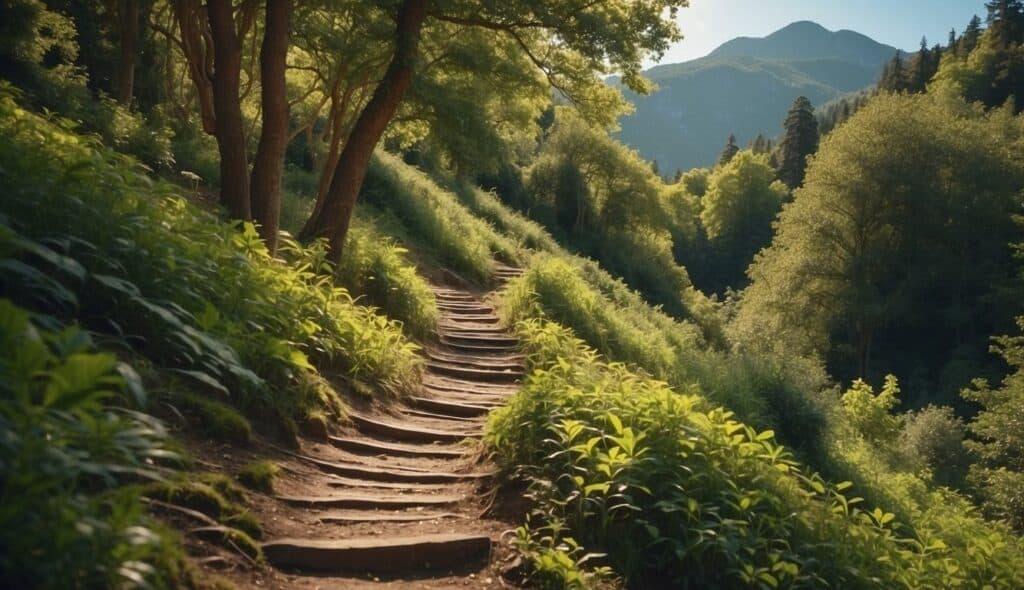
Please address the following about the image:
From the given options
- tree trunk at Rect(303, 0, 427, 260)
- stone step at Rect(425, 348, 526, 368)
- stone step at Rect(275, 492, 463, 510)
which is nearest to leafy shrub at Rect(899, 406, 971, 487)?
stone step at Rect(425, 348, 526, 368)

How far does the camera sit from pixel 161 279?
15.2 ft

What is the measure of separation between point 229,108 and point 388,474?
5451 millimetres

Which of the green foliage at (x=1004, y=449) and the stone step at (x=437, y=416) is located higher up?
the stone step at (x=437, y=416)

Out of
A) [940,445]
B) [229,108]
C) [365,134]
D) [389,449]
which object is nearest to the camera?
[389,449]

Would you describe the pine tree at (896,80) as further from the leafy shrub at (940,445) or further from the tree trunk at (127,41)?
the tree trunk at (127,41)

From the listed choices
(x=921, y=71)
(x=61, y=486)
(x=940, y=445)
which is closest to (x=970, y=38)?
(x=921, y=71)

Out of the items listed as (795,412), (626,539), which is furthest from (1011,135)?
(626,539)

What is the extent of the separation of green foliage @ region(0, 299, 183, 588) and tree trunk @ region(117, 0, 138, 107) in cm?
1324

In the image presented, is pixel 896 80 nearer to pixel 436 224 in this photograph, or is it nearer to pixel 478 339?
pixel 436 224

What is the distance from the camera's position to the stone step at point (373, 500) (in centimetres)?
443

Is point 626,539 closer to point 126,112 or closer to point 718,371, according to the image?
point 718,371

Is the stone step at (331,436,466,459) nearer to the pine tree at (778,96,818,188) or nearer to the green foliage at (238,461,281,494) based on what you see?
the green foliage at (238,461,281,494)

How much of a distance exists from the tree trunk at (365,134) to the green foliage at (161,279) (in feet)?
9.90

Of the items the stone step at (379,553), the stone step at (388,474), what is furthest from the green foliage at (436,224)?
the stone step at (379,553)
